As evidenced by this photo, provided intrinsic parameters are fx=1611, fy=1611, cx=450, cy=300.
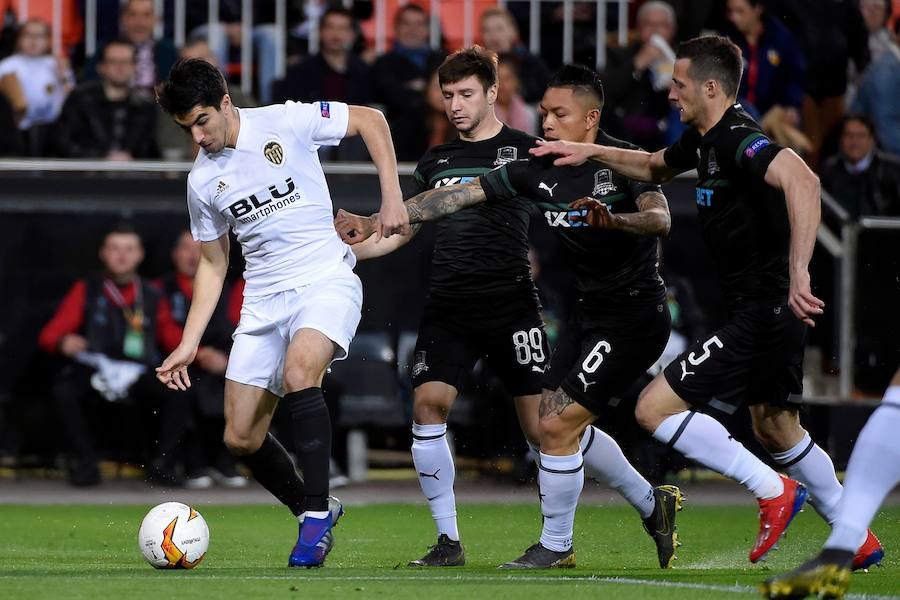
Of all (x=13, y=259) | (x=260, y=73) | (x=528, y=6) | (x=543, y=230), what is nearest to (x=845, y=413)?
(x=543, y=230)

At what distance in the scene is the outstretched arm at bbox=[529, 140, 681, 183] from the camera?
22.2 ft

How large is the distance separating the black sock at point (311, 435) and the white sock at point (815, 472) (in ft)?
6.66

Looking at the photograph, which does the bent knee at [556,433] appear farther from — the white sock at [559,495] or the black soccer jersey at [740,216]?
the black soccer jersey at [740,216]

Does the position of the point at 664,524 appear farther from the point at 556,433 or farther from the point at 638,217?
the point at 638,217

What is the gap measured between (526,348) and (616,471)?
2.37 feet

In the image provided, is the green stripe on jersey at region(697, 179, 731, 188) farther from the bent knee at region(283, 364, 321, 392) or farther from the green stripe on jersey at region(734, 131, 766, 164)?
Result: the bent knee at region(283, 364, 321, 392)

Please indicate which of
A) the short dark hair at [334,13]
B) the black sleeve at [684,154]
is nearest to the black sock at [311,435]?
the black sleeve at [684,154]

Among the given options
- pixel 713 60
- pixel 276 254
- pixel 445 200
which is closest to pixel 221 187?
pixel 276 254

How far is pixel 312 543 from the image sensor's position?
678cm

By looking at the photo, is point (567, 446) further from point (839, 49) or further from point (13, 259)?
point (839, 49)

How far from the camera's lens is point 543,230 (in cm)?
1321

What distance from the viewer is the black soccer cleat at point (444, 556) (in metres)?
7.35

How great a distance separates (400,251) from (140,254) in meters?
2.12

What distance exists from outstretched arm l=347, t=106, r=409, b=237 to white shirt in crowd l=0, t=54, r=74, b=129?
6.48 meters
